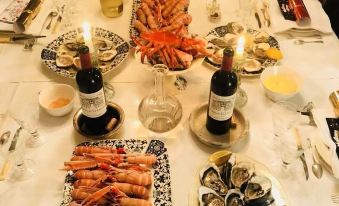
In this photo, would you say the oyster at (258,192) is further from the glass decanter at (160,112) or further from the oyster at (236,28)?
the oyster at (236,28)

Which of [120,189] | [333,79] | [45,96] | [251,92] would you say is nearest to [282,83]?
[251,92]

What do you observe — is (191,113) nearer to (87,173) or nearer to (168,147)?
(168,147)

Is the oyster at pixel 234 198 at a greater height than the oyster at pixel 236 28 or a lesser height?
lesser

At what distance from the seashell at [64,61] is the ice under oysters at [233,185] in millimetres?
698

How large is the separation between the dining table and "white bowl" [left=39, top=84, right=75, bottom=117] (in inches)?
1.2

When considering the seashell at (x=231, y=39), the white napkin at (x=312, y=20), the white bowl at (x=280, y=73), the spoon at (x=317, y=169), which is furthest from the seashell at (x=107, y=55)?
the spoon at (x=317, y=169)

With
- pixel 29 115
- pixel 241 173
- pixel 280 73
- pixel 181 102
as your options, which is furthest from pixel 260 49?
pixel 29 115

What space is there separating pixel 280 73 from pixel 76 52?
81 cm

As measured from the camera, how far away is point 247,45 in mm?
1449

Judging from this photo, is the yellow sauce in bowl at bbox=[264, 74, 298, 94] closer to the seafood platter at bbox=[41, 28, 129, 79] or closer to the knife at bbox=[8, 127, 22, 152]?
the seafood platter at bbox=[41, 28, 129, 79]

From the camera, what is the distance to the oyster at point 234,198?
92 centimetres

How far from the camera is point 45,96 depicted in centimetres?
123

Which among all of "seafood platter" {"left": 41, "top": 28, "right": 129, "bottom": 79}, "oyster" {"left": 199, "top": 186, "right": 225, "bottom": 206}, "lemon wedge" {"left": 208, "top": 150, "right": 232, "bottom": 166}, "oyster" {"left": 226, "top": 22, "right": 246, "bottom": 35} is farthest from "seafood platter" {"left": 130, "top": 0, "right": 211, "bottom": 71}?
"oyster" {"left": 199, "top": 186, "right": 225, "bottom": 206}

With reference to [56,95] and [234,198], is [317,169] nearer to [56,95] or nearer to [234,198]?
[234,198]
